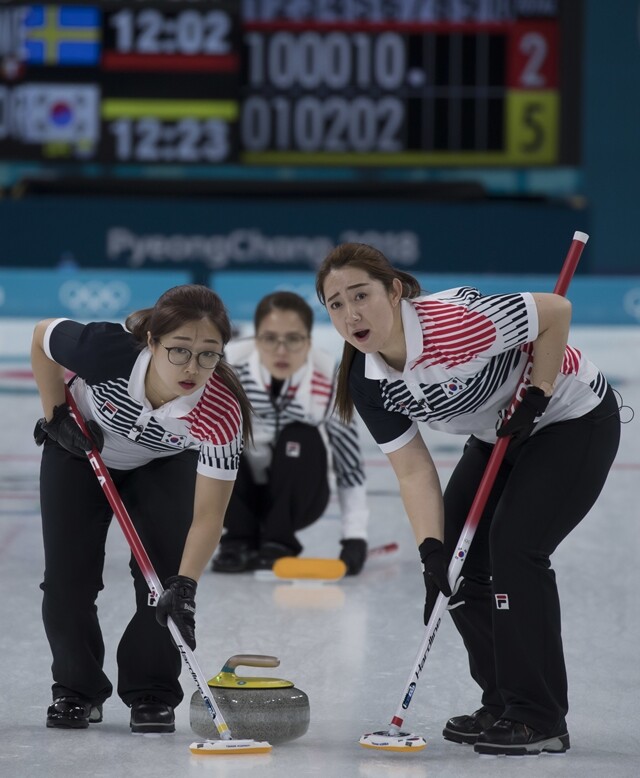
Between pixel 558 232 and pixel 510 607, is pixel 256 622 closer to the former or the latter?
pixel 510 607

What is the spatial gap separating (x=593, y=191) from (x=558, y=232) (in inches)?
91.1

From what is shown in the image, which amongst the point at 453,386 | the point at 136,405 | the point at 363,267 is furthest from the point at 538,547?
the point at 136,405

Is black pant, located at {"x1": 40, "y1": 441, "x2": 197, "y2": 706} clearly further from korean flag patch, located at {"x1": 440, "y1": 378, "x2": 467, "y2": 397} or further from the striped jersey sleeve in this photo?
the striped jersey sleeve

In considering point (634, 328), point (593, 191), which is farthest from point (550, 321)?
point (593, 191)

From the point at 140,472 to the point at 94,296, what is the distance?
23.7ft

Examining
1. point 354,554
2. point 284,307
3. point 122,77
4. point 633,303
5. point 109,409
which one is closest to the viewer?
point 109,409

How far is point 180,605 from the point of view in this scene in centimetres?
279

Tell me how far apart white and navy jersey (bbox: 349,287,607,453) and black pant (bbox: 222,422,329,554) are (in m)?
1.53

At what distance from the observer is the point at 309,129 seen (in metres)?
11.2

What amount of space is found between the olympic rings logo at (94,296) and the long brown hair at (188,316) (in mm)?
7348

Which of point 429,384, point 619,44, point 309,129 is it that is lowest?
point 429,384

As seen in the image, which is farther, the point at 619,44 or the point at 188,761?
the point at 619,44

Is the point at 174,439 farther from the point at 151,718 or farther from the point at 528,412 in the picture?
the point at 528,412

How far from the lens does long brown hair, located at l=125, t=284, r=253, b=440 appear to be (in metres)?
2.76
